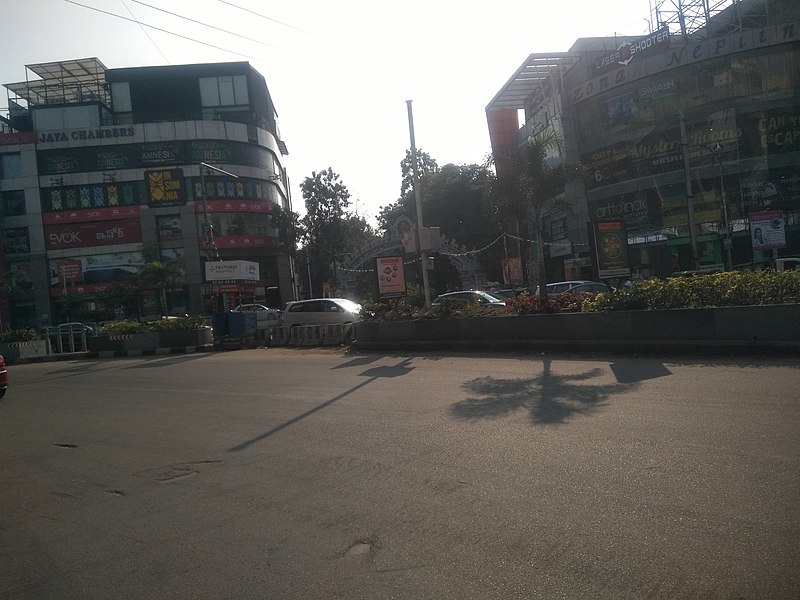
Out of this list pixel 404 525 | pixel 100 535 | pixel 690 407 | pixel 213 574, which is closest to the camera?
pixel 213 574

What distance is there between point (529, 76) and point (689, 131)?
15609 millimetres

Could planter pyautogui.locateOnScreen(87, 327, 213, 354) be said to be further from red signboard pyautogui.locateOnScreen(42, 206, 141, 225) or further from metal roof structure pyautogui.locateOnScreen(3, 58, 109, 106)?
metal roof structure pyautogui.locateOnScreen(3, 58, 109, 106)

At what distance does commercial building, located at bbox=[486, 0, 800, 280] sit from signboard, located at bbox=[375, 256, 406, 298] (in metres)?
20.9

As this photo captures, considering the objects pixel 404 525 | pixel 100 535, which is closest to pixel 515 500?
pixel 404 525

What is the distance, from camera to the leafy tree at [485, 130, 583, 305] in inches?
632

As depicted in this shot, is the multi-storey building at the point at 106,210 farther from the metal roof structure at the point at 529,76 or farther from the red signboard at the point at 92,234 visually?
the metal roof structure at the point at 529,76

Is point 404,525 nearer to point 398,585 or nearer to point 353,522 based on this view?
point 353,522

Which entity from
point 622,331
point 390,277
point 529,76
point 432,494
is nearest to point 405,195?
point 529,76

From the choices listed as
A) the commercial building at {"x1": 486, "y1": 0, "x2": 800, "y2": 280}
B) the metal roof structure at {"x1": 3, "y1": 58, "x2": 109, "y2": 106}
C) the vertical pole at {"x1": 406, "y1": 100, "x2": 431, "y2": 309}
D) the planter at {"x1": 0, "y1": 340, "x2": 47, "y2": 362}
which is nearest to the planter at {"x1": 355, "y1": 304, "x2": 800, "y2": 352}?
the vertical pole at {"x1": 406, "y1": 100, "x2": 431, "y2": 309}

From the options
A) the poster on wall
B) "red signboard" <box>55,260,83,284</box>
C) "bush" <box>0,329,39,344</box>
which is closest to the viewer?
the poster on wall

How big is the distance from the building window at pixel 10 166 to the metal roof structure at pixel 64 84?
5.57 metres

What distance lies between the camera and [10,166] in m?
53.0

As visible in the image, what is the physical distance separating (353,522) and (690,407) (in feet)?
15.4

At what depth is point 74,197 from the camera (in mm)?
52844
